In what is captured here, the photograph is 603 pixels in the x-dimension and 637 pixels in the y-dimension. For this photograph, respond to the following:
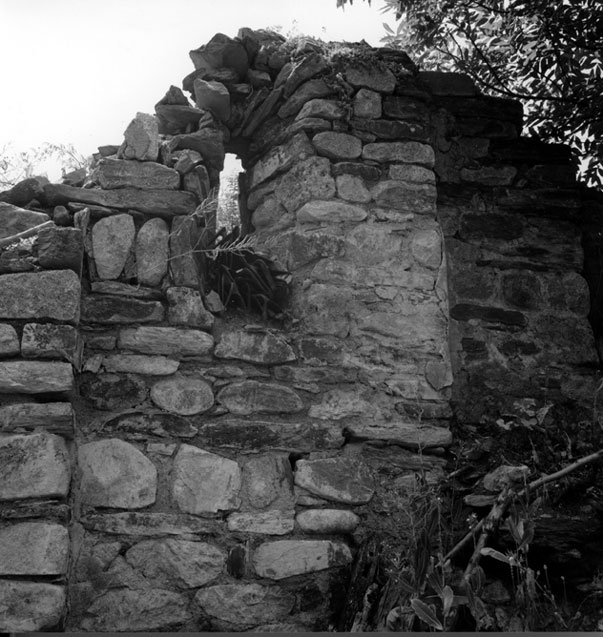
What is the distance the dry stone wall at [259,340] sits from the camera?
10.9 feet

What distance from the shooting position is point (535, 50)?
534 cm

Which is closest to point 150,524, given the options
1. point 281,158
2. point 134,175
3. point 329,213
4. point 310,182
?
point 134,175

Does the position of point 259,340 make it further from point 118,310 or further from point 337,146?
point 337,146

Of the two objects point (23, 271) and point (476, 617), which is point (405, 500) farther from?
point (23, 271)

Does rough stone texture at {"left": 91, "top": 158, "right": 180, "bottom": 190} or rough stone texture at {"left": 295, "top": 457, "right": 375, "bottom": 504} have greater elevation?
rough stone texture at {"left": 91, "top": 158, "right": 180, "bottom": 190}

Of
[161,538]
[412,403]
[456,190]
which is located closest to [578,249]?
[456,190]

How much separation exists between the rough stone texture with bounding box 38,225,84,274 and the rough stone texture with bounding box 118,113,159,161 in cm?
56

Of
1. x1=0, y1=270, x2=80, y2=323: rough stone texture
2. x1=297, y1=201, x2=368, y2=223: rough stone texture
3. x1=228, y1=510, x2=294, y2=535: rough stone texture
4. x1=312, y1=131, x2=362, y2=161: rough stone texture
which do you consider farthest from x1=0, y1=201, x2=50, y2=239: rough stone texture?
x1=228, y1=510, x2=294, y2=535: rough stone texture

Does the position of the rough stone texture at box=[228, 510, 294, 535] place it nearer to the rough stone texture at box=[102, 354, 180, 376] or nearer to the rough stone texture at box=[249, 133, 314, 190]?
the rough stone texture at box=[102, 354, 180, 376]

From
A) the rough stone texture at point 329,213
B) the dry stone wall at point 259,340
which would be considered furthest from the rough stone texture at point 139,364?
the rough stone texture at point 329,213

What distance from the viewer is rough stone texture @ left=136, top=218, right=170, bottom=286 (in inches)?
146

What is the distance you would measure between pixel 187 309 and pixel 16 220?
0.79 m

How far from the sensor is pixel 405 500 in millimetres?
3715

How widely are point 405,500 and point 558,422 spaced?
0.94m
